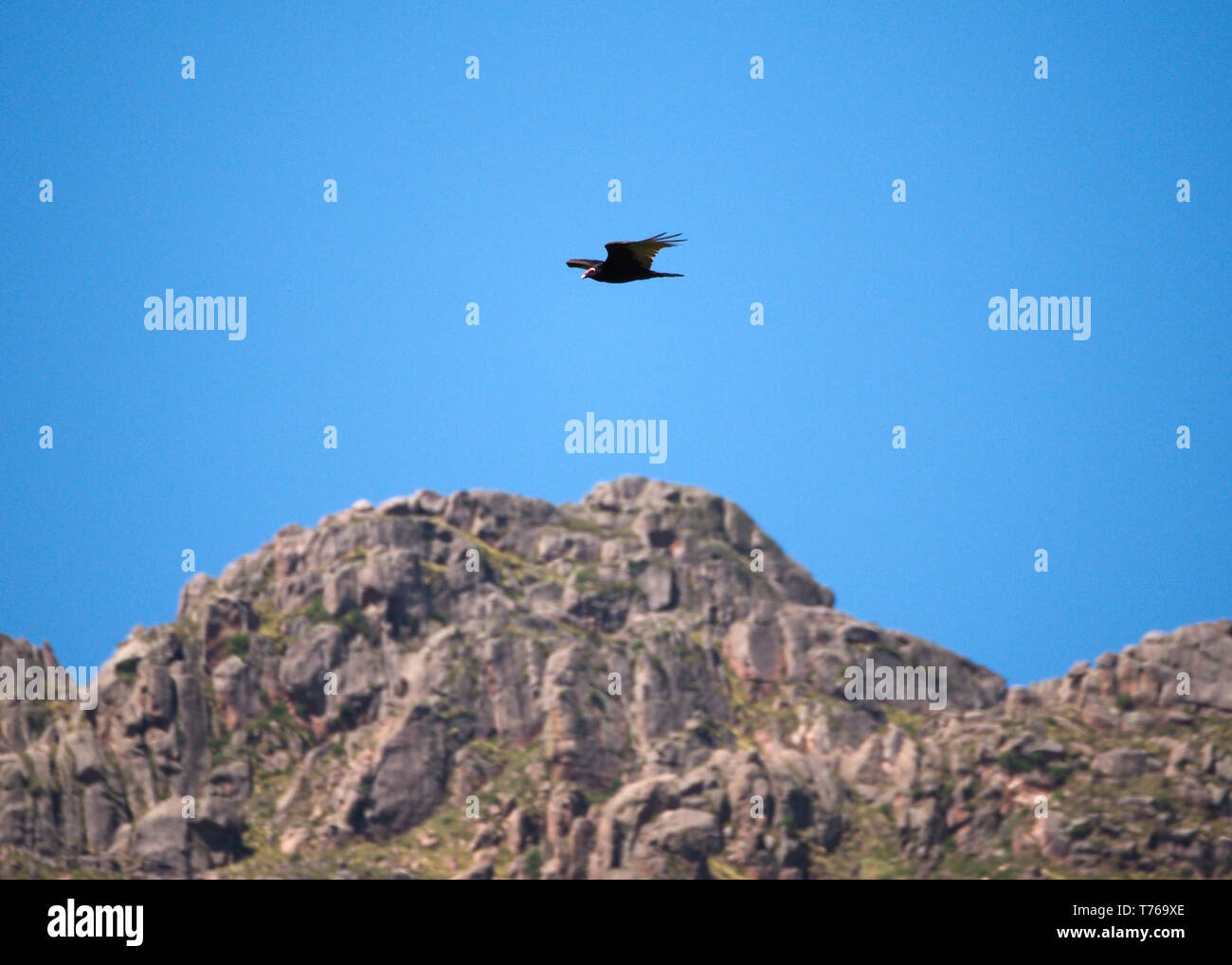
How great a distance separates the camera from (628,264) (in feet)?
253

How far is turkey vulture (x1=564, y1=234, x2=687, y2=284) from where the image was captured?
7425 cm

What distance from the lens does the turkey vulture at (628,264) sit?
74250 millimetres
